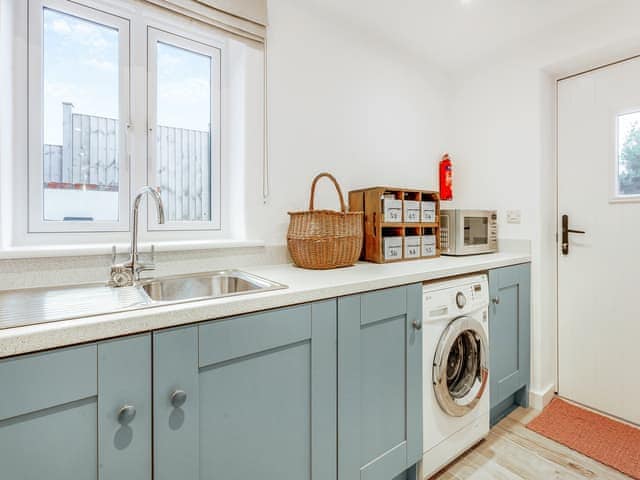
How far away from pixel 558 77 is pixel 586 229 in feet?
3.30

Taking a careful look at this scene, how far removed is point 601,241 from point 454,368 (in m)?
1.22

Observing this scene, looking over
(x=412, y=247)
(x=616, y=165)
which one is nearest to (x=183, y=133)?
(x=412, y=247)

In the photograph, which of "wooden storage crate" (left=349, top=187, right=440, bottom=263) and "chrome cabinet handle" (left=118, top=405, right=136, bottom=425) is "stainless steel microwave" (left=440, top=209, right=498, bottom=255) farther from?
"chrome cabinet handle" (left=118, top=405, right=136, bottom=425)

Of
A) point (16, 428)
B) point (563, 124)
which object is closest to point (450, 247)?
point (563, 124)

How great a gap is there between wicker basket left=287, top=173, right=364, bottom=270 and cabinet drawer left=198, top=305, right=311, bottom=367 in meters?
0.45

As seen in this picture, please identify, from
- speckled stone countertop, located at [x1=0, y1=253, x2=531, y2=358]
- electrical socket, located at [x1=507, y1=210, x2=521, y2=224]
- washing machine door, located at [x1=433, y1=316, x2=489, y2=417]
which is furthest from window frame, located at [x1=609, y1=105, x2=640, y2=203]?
washing machine door, located at [x1=433, y1=316, x2=489, y2=417]

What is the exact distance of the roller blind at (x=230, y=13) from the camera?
4.62 feet

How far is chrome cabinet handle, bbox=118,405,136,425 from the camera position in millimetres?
776

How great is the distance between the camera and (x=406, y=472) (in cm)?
150

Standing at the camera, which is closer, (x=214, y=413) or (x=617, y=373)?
(x=214, y=413)

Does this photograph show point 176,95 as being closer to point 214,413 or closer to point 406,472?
point 214,413

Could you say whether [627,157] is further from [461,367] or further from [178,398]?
[178,398]

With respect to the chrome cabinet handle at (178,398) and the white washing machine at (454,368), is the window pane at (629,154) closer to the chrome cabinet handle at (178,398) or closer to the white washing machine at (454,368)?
the white washing machine at (454,368)

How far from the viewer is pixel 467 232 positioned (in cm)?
207
